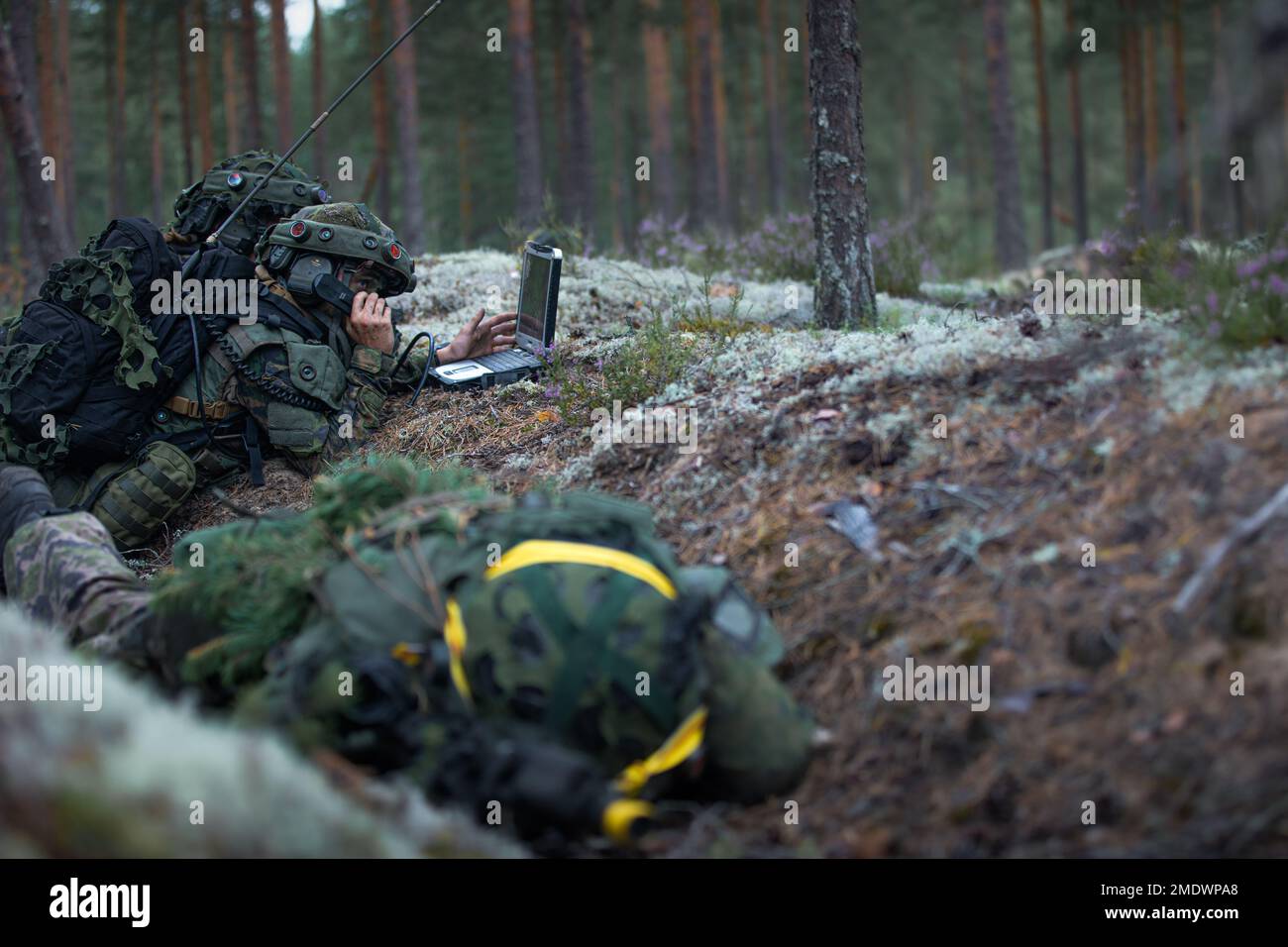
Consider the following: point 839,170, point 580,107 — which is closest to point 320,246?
point 839,170

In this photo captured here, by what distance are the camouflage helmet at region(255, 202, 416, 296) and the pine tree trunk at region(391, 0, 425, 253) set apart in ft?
33.5

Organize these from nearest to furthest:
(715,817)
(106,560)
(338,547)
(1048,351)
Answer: (715,817) → (338,547) → (106,560) → (1048,351)

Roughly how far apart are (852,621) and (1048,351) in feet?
5.16

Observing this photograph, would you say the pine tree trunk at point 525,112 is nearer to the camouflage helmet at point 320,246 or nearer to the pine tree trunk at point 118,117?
the camouflage helmet at point 320,246

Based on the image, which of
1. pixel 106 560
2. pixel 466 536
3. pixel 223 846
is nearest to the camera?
pixel 223 846

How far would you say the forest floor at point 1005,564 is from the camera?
2.48 meters

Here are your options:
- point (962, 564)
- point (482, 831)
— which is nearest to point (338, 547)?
point (482, 831)

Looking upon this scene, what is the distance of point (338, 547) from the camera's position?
10.3ft

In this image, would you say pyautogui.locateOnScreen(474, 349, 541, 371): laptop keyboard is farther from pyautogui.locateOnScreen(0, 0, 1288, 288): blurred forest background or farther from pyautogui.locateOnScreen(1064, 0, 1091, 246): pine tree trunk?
pyautogui.locateOnScreen(1064, 0, 1091, 246): pine tree trunk

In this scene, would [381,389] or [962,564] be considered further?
[381,389]

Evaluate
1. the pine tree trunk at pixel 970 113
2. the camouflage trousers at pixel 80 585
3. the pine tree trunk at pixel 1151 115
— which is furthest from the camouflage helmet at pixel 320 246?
the pine tree trunk at pixel 970 113

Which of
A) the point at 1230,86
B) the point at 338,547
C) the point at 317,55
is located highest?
the point at 317,55

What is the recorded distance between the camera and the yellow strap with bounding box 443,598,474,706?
262 cm
